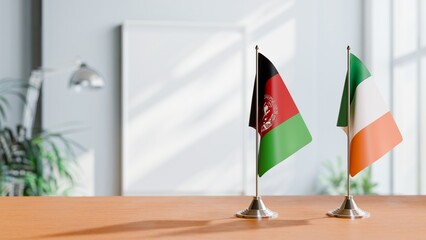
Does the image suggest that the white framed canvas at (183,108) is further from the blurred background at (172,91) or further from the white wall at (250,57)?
the white wall at (250,57)

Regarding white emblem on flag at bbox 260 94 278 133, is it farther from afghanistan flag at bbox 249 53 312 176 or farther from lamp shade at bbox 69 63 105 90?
lamp shade at bbox 69 63 105 90

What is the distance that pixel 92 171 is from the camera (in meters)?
5.56

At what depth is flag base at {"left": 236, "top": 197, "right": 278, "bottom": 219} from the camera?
1377 millimetres

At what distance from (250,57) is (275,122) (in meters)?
4.29

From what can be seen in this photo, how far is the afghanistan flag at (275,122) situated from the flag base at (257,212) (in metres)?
0.07

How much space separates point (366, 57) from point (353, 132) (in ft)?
15.0

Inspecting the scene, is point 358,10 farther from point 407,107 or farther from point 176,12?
point 176,12

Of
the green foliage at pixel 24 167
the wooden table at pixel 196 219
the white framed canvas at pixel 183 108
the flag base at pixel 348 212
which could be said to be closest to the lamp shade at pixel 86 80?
the green foliage at pixel 24 167

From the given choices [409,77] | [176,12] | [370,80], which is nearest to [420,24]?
[409,77]

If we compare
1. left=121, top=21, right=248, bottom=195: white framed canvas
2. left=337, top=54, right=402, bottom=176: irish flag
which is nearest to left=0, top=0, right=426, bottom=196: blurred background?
left=121, top=21, right=248, bottom=195: white framed canvas

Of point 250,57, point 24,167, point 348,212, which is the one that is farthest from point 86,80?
point 348,212

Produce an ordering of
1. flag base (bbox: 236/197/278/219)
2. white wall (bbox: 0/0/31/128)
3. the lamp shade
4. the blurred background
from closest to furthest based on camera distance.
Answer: flag base (bbox: 236/197/278/219) → the lamp shade → white wall (bbox: 0/0/31/128) → the blurred background

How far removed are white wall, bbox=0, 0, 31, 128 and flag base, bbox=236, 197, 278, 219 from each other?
168 inches

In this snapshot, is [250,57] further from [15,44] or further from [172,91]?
[15,44]
